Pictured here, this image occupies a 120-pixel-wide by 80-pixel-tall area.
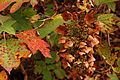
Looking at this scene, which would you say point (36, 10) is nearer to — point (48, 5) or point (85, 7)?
point (48, 5)

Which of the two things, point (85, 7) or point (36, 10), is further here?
point (36, 10)

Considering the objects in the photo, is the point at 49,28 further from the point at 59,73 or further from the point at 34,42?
the point at 59,73

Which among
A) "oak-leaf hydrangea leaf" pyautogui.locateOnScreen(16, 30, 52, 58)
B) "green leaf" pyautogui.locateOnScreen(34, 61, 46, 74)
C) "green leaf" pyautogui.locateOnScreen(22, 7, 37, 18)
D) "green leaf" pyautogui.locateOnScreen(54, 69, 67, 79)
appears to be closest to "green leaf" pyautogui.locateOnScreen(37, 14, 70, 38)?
"oak-leaf hydrangea leaf" pyautogui.locateOnScreen(16, 30, 52, 58)

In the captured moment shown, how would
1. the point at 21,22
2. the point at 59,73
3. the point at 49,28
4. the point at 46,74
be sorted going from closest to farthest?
the point at 49,28, the point at 21,22, the point at 46,74, the point at 59,73

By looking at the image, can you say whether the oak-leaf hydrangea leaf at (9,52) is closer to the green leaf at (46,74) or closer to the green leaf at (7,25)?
the green leaf at (7,25)

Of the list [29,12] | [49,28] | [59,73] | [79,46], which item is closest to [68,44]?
[79,46]

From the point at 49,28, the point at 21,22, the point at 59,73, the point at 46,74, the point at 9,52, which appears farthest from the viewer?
the point at 59,73

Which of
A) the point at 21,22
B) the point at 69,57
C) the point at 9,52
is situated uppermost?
the point at 21,22

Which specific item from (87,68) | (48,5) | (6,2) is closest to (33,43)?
(6,2)
